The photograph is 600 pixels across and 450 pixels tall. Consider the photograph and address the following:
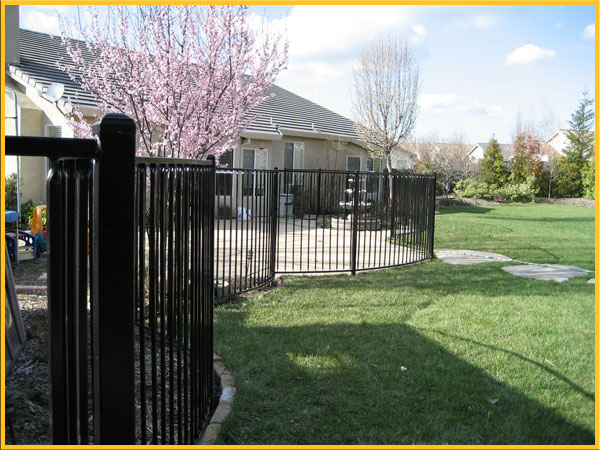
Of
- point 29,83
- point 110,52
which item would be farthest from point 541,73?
point 29,83

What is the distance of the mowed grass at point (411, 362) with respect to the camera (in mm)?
3404

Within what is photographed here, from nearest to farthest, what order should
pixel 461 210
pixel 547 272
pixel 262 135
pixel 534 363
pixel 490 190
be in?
pixel 534 363, pixel 547 272, pixel 262 135, pixel 461 210, pixel 490 190

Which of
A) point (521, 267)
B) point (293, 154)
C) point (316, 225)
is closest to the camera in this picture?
point (316, 225)

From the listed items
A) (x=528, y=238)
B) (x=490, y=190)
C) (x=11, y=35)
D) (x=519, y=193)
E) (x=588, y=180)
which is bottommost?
(x=528, y=238)

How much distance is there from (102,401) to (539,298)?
20.9 ft

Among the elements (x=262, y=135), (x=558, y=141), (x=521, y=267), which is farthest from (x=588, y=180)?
(x=521, y=267)

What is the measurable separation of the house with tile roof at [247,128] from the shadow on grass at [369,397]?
17.5 feet

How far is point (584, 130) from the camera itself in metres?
39.6

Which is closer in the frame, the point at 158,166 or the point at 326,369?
the point at 158,166

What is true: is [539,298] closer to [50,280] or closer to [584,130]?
[50,280]

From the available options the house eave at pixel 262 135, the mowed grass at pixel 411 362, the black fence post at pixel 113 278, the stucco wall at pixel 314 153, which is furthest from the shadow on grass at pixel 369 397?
the stucco wall at pixel 314 153

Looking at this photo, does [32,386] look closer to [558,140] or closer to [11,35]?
[11,35]

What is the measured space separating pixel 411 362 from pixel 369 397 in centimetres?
82

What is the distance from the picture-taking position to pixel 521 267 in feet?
30.1
